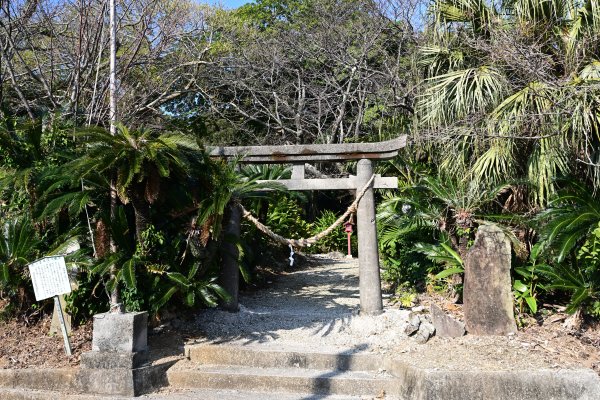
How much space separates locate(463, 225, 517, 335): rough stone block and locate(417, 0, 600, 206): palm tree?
46.9 inches

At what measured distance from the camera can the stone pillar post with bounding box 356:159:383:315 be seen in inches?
339

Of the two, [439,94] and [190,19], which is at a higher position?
[190,19]

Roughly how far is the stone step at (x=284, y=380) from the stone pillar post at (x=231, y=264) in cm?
164

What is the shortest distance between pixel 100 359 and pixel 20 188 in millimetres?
2788

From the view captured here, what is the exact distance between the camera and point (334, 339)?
316 inches

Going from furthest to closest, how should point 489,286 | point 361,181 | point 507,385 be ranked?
point 361,181, point 489,286, point 507,385

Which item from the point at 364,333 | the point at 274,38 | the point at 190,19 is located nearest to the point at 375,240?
the point at 364,333

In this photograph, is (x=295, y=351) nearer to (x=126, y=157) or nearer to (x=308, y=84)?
(x=126, y=157)

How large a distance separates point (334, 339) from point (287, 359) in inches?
33.9

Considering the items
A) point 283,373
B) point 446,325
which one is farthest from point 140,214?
point 446,325

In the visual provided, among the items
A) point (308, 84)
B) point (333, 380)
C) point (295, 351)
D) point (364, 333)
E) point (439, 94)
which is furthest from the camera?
point (308, 84)

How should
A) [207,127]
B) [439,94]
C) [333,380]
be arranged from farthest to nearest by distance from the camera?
[207,127]
[439,94]
[333,380]

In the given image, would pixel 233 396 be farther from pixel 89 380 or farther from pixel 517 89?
pixel 517 89

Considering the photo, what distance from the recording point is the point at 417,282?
406 inches
